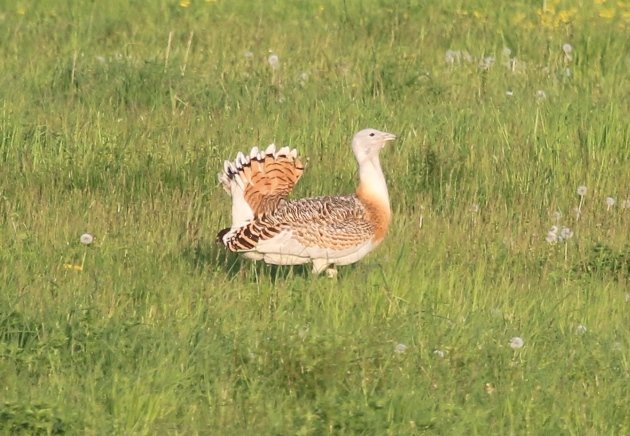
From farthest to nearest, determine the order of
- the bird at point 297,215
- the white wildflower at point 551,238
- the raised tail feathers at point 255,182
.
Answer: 1. the white wildflower at point 551,238
2. the raised tail feathers at point 255,182
3. the bird at point 297,215

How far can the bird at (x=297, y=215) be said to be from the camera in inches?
252

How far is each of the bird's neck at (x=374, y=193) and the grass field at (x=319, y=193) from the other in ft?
0.77

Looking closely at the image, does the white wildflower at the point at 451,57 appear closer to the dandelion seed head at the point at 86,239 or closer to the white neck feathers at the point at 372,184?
the white neck feathers at the point at 372,184

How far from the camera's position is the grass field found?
521 centimetres

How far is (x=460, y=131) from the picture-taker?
8.84 metres

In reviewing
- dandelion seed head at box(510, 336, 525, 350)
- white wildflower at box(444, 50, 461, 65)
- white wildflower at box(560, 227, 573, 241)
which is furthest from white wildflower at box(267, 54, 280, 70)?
dandelion seed head at box(510, 336, 525, 350)

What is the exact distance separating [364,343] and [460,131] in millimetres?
3531

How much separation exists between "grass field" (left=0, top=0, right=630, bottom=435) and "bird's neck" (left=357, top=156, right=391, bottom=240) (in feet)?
0.77

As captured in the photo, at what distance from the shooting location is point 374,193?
6.71 m

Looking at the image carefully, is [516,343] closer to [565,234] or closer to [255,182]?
[255,182]

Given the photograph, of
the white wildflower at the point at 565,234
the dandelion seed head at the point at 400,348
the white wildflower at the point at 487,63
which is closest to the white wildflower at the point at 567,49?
the white wildflower at the point at 487,63

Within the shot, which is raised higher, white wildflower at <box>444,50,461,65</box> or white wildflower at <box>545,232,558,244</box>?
white wildflower at <box>444,50,461,65</box>

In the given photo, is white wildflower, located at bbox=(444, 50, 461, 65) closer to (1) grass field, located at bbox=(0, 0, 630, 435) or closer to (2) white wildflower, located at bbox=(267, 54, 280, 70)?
(1) grass field, located at bbox=(0, 0, 630, 435)

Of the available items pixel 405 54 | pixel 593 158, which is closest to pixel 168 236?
pixel 593 158
